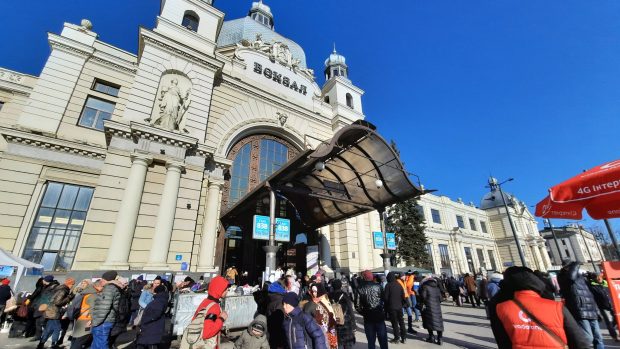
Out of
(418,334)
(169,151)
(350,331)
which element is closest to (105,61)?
(169,151)

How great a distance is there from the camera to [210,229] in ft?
43.8

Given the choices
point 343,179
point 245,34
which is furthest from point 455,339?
point 245,34

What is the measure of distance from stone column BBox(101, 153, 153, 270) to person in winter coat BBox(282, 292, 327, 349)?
921 centimetres

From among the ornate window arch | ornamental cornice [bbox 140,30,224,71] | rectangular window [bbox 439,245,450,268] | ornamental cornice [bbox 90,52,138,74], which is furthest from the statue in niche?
rectangular window [bbox 439,245,450,268]

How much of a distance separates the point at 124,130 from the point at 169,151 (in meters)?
1.91

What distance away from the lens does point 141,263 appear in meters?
10.6

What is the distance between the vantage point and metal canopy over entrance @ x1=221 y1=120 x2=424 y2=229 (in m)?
10.3

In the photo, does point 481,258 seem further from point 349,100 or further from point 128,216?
point 128,216

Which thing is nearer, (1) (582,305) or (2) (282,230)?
(1) (582,305)

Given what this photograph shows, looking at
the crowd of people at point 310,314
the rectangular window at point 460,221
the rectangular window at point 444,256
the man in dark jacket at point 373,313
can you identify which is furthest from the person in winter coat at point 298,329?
the rectangular window at point 460,221

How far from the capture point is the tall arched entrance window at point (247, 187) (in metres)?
15.6

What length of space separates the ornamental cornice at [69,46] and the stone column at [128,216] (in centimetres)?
823

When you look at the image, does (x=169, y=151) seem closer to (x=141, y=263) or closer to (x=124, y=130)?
(x=124, y=130)

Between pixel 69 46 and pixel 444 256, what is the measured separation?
4033 cm
